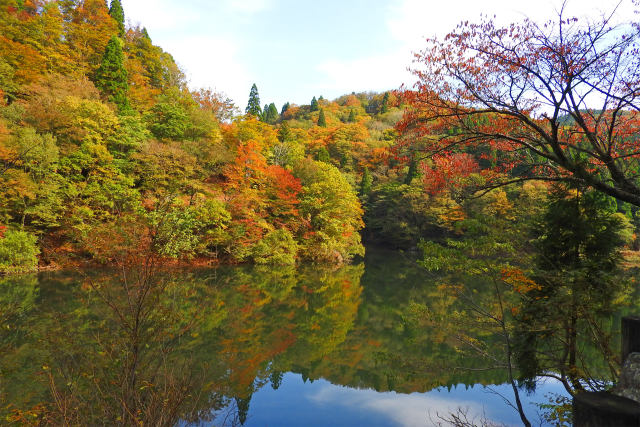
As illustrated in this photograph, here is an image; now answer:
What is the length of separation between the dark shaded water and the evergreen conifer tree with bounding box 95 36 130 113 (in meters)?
10.1

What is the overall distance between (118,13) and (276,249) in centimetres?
2001

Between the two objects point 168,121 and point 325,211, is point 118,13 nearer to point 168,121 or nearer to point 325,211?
point 168,121

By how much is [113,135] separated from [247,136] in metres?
6.50

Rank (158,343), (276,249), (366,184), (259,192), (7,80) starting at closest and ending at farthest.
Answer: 1. (158,343)
2. (7,80)
3. (276,249)
4. (259,192)
5. (366,184)

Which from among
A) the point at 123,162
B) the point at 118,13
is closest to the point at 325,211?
the point at 123,162

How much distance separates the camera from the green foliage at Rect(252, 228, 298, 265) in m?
18.3

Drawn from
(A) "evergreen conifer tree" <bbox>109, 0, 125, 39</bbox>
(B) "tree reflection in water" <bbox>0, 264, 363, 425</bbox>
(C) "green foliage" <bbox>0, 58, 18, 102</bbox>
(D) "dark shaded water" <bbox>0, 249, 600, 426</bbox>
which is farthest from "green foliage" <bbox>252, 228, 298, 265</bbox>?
(A) "evergreen conifer tree" <bbox>109, 0, 125, 39</bbox>

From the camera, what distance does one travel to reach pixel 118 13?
79.8ft

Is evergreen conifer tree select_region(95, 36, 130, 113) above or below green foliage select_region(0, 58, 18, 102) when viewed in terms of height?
above

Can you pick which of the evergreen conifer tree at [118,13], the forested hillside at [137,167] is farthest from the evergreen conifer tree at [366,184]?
the evergreen conifer tree at [118,13]

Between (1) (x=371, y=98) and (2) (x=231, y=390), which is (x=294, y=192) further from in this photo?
(1) (x=371, y=98)

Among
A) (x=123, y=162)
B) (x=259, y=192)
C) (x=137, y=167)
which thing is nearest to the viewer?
(x=123, y=162)

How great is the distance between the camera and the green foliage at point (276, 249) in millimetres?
18344

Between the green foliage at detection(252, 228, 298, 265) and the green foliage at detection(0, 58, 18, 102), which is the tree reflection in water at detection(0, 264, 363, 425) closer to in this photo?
the green foliage at detection(252, 228, 298, 265)
